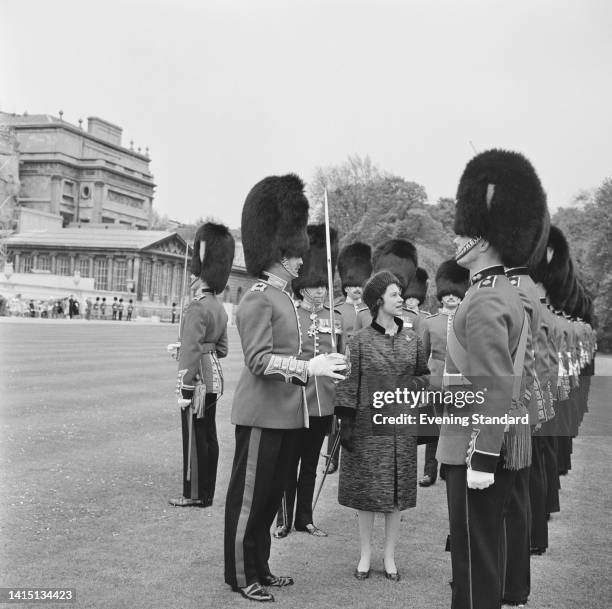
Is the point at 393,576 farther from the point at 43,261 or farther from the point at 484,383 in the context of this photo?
the point at 43,261

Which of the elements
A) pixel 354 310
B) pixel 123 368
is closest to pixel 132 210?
pixel 123 368

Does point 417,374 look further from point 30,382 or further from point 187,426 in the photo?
point 30,382

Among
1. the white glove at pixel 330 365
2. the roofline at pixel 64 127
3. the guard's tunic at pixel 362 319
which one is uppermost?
the roofline at pixel 64 127

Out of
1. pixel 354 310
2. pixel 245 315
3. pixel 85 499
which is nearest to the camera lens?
pixel 245 315

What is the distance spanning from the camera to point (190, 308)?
7.00m

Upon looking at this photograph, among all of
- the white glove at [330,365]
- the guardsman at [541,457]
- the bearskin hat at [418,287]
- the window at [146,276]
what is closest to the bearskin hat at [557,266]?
the guardsman at [541,457]

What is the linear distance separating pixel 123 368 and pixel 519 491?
14.6m

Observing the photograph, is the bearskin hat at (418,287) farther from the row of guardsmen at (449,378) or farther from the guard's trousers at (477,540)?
the guard's trousers at (477,540)

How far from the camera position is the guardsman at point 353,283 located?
843 cm

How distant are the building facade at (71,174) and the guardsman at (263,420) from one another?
80.1 metres

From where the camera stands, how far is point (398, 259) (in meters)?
9.79

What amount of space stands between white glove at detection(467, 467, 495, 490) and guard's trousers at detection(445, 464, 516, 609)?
0.16 metres

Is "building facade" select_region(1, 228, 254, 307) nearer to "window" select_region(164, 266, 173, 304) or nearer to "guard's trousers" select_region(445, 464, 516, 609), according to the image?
"window" select_region(164, 266, 173, 304)

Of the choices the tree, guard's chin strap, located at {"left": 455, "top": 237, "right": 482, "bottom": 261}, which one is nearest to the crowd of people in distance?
the tree
